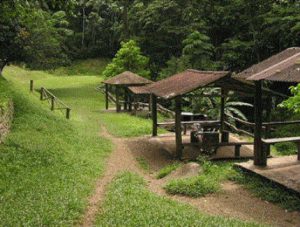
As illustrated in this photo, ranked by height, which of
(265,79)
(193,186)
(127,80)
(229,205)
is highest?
(265,79)

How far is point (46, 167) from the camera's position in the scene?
1334cm

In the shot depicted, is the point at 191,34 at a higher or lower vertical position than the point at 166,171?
higher

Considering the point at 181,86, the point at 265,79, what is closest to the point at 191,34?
the point at 181,86

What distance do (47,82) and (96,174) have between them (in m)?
38.2

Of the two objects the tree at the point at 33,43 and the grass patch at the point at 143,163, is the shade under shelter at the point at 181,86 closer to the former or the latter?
the grass patch at the point at 143,163

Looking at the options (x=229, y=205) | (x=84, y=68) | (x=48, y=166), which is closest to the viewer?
(x=229, y=205)

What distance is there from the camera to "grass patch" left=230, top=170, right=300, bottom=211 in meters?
10.8

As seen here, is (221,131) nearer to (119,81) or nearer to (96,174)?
(96,174)

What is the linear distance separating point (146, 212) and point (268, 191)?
3.79 m

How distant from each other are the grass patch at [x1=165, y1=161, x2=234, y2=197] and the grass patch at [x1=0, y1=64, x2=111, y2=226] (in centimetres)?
240

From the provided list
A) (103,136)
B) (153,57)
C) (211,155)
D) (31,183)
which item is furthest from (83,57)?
(31,183)

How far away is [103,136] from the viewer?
2194 centimetres

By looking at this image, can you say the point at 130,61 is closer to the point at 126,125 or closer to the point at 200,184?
the point at 126,125

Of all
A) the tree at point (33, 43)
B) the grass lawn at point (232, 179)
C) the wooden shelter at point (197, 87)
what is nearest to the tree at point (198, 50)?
the tree at point (33, 43)
